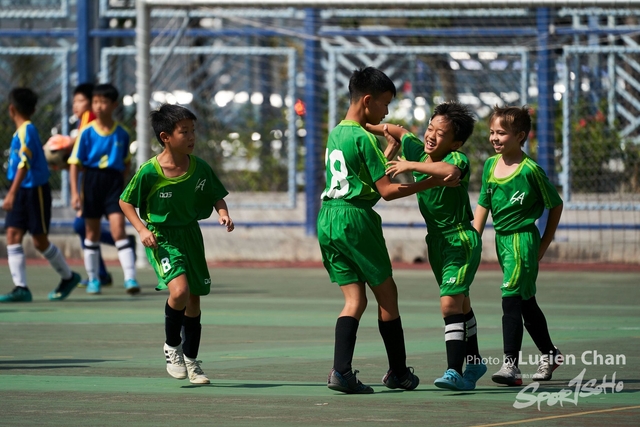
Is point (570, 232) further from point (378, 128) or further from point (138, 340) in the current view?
point (378, 128)

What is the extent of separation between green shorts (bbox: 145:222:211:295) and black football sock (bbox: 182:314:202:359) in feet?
0.62

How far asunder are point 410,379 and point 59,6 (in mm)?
15241

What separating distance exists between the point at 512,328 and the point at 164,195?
2181 millimetres

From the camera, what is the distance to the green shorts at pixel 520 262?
24.0 ft

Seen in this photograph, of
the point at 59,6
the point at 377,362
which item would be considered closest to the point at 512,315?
the point at 377,362

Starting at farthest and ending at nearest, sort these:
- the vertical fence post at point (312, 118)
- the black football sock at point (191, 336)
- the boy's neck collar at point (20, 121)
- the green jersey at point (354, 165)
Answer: the vertical fence post at point (312, 118) → the boy's neck collar at point (20, 121) → the black football sock at point (191, 336) → the green jersey at point (354, 165)

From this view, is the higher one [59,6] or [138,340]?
[59,6]

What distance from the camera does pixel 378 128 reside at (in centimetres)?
707

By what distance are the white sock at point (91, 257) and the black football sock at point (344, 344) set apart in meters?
6.55

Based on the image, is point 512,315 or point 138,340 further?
point 138,340

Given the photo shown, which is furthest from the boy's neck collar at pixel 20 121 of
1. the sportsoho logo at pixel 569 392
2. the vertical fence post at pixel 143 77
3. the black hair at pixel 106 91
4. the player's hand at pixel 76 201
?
the sportsoho logo at pixel 569 392

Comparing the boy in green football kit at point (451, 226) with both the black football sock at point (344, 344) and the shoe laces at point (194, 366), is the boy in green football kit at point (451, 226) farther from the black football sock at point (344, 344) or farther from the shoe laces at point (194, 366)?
the shoe laces at point (194, 366)

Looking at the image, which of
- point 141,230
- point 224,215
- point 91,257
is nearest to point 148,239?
point 141,230

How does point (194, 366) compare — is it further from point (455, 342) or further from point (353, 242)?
point (455, 342)
